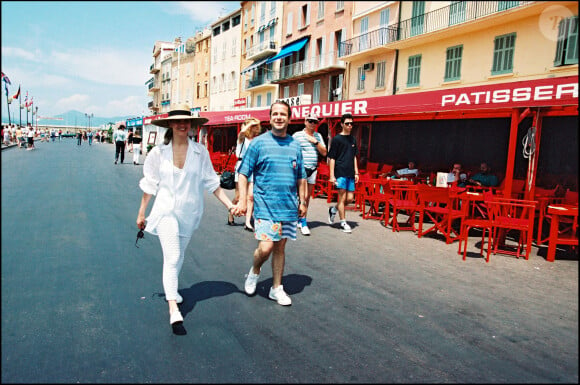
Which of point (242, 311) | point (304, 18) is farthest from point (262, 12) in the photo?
point (242, 311)

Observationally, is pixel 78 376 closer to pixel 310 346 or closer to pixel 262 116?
pixel 310 346

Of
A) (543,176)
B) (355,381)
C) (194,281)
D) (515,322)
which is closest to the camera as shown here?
(355,381)

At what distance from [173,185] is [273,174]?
855 millimetres

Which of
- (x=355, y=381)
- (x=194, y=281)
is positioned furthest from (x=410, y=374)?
(x=194, y=281)

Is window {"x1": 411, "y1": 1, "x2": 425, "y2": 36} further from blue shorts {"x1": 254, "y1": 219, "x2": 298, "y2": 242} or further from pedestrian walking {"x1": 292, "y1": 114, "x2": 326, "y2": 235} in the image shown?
pedestrian walking {"x1": 292, "y1": 114, "x2": 326, "y2": 235}

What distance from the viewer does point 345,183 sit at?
729 cm

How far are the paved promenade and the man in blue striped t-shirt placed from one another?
69 cm

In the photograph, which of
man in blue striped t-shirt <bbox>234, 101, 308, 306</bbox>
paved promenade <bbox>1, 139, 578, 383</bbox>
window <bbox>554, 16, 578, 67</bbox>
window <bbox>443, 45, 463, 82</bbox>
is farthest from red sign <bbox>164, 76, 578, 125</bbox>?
window <bbox>554, 16, 578, 67</bbox>

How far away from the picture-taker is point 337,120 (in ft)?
41.1

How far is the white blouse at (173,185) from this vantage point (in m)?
2.98

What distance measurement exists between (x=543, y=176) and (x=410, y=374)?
1109 centimetres

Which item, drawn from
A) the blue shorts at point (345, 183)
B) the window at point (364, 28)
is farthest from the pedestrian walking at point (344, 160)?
the window at point (364, 28)

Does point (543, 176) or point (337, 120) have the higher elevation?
point (337, 120)

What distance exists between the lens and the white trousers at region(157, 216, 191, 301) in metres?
3.07
